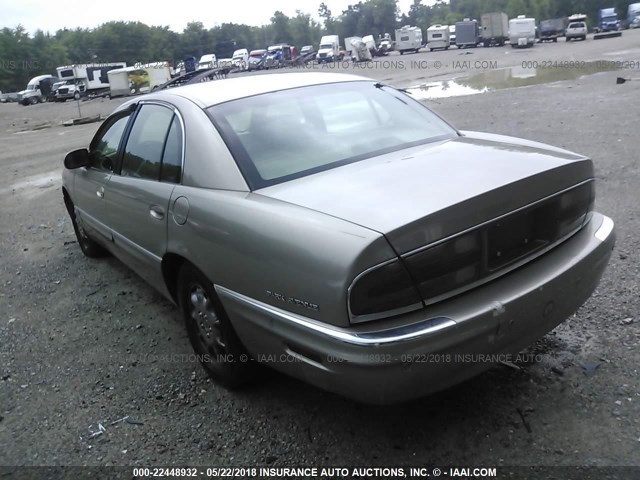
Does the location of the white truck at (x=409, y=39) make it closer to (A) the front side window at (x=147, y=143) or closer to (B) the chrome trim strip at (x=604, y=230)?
(A) the front side window at (x=147, y=143)

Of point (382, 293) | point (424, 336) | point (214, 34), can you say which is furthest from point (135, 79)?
point (214, 34)

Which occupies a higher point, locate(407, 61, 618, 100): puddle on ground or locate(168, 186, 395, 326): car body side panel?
locate(168, 186, 395, 326): car body side panel

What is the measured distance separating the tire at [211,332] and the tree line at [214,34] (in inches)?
2333

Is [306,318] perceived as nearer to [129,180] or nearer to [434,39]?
[129,180]

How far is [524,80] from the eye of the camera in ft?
64.3

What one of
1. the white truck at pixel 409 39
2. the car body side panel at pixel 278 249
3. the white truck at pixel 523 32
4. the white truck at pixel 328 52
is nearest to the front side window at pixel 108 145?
the car body side panel at pixel 278 249

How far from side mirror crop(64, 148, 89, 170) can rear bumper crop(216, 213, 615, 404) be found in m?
2.59

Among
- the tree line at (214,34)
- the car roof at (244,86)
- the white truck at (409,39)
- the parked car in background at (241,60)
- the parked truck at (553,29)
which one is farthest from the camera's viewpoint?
the tree line at (214,34)

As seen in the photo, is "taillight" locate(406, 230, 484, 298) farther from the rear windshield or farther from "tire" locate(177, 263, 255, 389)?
"tire" locate(177, 263, 255, 389)

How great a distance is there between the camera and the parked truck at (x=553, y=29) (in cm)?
5206

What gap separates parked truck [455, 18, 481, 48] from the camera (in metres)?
57.2

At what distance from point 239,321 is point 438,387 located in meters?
0.99

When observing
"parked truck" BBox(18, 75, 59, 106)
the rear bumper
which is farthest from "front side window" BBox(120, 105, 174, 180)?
"parked truck" BBox(18, 75, 59, 106)

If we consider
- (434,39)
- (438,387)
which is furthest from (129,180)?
(434,39)
